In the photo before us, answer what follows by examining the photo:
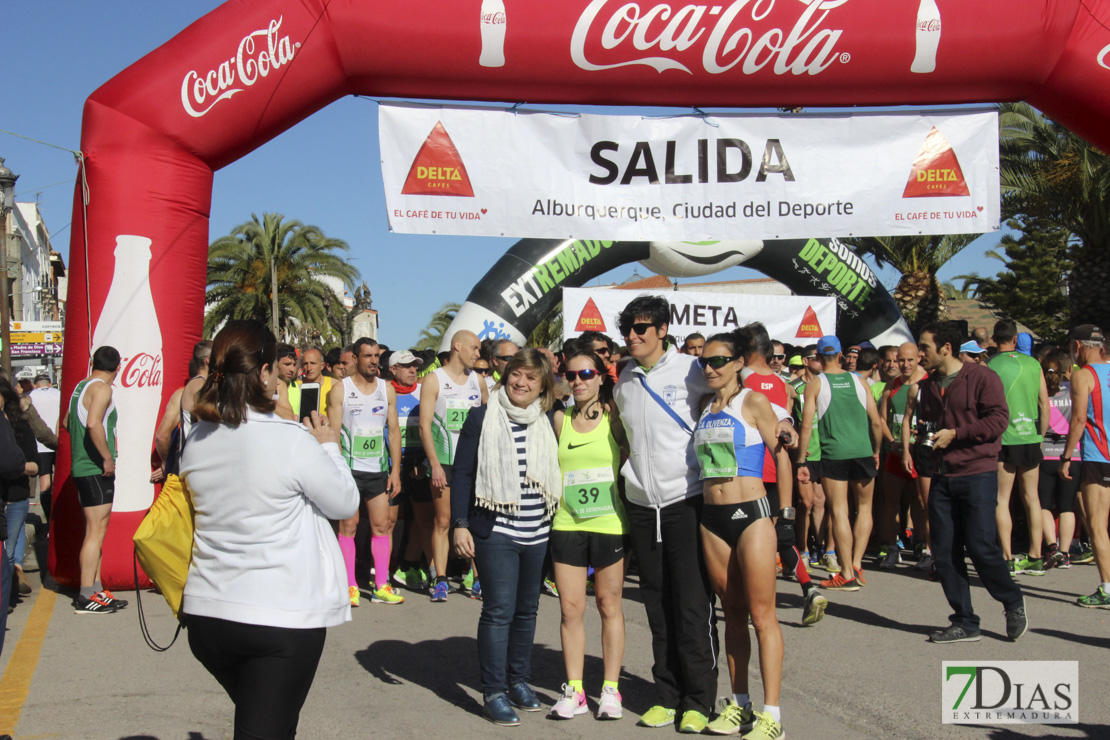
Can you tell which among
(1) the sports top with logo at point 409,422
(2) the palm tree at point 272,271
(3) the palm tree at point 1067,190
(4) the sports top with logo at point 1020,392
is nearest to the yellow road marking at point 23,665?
(1) the sports top with logo at point 409,422

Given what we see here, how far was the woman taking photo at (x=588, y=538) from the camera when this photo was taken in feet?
14.9

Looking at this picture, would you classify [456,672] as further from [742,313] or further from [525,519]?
[742,313]

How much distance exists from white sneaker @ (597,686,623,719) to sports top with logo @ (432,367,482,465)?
3.02 m

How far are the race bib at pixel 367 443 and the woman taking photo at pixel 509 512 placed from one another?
2447 millimetres

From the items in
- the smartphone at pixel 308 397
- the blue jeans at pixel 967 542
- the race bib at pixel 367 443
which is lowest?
the blue jeans at pixel 967 542

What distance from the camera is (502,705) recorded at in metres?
4.48

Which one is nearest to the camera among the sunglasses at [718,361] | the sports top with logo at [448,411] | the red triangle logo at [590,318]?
the sunglasses at [718,361]

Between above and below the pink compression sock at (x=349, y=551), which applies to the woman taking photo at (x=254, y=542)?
above

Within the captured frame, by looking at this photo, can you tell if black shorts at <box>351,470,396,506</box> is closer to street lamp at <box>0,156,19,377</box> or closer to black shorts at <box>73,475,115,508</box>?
black shorts at <box>73,475,115,508</box>

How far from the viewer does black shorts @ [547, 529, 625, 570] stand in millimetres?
4598

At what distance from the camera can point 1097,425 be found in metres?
6.90

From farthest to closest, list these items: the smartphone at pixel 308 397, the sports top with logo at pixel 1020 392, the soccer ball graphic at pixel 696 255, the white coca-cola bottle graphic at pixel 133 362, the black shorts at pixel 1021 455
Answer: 1. the soccer ball graphic at pixel 696 255
2. the black shorts at pixel 1021 455
3. the sports top with logo at pixel 1020 392
4. the white coca-cola bottle graphic at pixel 133 362
5. the smartphone at pixel 308 397

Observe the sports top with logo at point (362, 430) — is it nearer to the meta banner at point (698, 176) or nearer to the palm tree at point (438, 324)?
the meta banner at point (698, 176)

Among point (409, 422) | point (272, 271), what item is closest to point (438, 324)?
point (272, 271)
